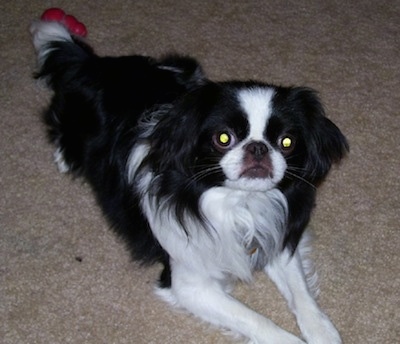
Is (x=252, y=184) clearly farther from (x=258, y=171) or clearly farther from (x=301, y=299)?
(x=301, y=299)

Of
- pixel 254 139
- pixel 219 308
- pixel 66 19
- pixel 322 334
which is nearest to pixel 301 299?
pixel 322 334

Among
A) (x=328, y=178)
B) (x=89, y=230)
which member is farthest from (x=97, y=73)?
(x=328, y=178)

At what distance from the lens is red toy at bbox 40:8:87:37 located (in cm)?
307

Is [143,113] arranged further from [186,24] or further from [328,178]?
[186,24]

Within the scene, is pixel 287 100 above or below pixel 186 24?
above

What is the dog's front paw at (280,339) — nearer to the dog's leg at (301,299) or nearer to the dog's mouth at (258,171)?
the dog's leg at (301,299)

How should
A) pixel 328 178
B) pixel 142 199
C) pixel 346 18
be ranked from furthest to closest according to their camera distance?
pixel 346 18 < pixel 328 178 < pixel 142 199

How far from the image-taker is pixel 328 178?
2.65m

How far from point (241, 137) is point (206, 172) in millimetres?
141

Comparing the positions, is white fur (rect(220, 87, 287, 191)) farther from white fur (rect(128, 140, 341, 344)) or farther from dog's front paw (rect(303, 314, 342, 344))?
dog's front paw (rect(303, 314, 342, 344))

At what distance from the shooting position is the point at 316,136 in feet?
6.63

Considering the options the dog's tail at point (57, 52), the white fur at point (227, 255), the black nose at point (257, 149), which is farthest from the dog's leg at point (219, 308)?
the dog's tail at point (57, 52)

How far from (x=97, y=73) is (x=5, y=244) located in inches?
27.2

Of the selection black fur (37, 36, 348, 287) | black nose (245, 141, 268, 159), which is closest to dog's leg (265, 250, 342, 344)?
black fur (37, 36, 348, 287)
